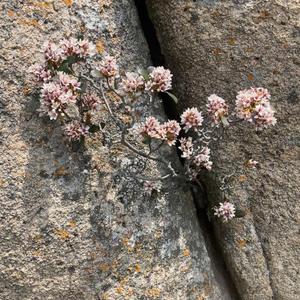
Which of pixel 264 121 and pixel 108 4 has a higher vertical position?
pixel 108 4

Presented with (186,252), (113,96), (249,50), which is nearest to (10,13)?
(113,96)

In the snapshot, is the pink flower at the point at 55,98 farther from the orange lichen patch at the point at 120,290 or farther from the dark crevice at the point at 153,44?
the orange lichen patch at the point at 120,290

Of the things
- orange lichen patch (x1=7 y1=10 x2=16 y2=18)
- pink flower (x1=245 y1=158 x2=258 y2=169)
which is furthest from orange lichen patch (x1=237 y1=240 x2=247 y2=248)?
orange lichen patch (x1=7 y1=10 x2=16 y2=18)

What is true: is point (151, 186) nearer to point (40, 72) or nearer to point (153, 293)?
point (153, 293)

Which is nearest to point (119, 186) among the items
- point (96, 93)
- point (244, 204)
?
point (96, 93)

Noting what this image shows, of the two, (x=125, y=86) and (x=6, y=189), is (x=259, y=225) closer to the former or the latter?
(x=125, y=86)

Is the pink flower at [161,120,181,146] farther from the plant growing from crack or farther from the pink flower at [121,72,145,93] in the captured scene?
the pink flower at [121,72,145,93]
